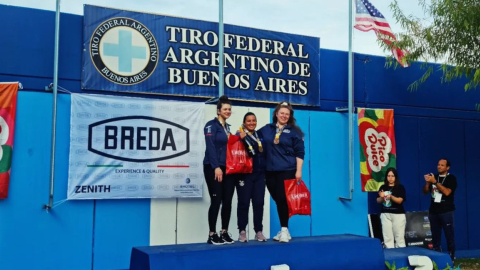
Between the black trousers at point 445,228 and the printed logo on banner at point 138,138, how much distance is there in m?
4.09

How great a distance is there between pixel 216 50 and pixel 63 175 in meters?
2.96

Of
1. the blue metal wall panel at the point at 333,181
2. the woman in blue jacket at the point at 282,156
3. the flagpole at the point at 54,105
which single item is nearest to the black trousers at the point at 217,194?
the woman in blue jacket at the point at 282,156

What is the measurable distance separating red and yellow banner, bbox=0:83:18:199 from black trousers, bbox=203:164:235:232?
2.61 m

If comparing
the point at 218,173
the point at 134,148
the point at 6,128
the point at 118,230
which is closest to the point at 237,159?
the point at 218,173

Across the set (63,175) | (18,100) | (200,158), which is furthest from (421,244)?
(18,100)

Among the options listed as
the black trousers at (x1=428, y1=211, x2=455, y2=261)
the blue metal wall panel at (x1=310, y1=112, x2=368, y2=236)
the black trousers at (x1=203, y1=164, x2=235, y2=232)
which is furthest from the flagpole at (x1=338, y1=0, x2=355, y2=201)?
the black trousers at (x1=203, y1=164, x2=235, y2=232)

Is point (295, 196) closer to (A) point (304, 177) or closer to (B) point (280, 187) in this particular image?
(B) point (280, 187)

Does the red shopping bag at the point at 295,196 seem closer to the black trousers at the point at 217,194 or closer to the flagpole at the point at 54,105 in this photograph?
the black trousers at the point at 217,194

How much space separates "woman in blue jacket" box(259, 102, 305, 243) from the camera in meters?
5.81

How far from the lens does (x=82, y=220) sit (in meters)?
6.78

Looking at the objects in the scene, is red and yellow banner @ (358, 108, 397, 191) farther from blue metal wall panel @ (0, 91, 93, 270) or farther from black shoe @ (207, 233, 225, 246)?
blue metal wall panel @ (0, 91, 93, 270)

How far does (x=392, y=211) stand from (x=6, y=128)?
5723 millimetres

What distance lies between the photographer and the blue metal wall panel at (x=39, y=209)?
6387 millimetres

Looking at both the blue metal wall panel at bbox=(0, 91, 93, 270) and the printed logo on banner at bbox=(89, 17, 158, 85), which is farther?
the printed logo on banner at bbox=(89, 17, 158, 85)
